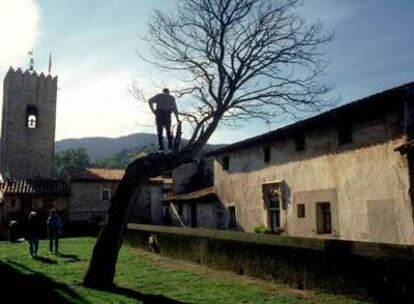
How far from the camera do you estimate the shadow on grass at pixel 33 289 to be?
885cm

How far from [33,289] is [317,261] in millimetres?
6385

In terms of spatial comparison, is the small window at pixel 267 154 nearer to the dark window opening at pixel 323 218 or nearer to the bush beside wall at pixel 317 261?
the dark window opening at pixel 323 218

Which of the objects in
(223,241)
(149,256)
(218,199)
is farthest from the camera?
(218,199)

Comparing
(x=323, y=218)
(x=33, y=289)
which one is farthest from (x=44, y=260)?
(x=323, y=218)

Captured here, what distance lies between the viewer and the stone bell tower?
39.6m

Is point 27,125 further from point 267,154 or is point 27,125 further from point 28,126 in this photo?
point 267,154

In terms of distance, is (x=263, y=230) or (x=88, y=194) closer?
(x=263, y=230)

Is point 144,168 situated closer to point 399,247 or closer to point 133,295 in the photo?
point 133,295

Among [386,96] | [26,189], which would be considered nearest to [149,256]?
[386,96]

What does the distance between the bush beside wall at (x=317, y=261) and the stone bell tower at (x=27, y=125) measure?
97.1 ft

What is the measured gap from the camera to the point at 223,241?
1318 cm

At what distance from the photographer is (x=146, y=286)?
34.6 ft

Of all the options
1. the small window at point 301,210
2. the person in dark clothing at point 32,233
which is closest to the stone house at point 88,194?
the person in dark clothing at point 32,233

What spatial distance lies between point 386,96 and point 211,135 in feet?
18.8
